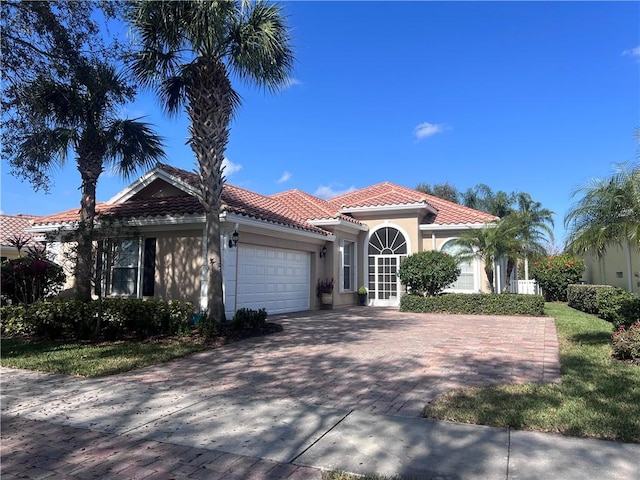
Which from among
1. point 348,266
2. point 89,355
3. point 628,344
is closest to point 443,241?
point 348,266

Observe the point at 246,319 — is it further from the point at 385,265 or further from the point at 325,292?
the point at 385,265

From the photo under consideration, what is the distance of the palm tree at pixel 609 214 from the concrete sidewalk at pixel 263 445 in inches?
222

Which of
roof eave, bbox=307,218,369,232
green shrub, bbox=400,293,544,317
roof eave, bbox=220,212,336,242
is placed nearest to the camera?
roof eave, bbox=220,212,336,242

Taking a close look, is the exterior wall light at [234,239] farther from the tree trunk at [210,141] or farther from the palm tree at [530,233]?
the palm tree at [530,233]

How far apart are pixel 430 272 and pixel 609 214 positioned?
9016mm

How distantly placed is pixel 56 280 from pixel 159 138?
16.9ft

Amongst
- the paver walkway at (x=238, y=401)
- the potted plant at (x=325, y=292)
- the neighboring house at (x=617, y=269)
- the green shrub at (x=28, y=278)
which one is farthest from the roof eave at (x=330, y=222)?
the neighboring house at (x=617, y=269)

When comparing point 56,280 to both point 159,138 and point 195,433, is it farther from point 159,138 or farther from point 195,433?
point 195,433

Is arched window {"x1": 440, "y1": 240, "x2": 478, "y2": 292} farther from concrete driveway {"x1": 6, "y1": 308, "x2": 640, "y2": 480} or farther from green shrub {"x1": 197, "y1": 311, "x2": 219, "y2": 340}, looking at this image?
green shrub {"x1": 197, "y1": 311, "x2": 219, "y2": 340}

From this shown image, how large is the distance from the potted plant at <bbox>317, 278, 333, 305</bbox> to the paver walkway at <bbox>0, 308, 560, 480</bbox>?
796 cm

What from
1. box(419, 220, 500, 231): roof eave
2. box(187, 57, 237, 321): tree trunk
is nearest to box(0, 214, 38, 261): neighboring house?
box(187, 57, 237, 321): tree trunk

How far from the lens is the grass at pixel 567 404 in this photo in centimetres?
455

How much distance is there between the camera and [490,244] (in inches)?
663

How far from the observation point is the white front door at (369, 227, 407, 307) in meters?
20.2
